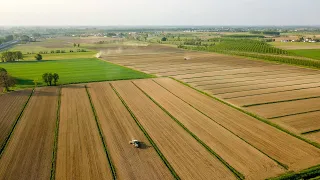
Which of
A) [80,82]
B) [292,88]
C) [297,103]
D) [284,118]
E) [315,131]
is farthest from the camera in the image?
[80,82]

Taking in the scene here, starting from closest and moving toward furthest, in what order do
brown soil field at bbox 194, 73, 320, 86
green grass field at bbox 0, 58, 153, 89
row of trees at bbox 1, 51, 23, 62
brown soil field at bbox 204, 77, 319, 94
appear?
brown soil field at bbox 204, 77, 319, 94, brown soil field at bbox 194, 73, 320, 86, green grass field at bbox 0, 58, 153, 89, row of trees at bbox 1, 51, 23, 62

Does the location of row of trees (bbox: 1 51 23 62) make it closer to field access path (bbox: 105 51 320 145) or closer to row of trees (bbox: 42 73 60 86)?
field access path (bbox: 105 51 320 145)

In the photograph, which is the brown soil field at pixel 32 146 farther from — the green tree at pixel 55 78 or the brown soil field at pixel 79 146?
the green tree at pixel 55 78

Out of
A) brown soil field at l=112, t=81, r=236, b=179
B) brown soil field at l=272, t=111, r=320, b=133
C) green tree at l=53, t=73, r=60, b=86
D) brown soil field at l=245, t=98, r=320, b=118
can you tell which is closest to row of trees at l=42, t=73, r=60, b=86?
green tree at l=53, t=73, r=60, b=86

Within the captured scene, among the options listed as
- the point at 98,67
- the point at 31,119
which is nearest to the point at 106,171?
the point at 31,119

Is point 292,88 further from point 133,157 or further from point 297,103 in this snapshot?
point 133,157
